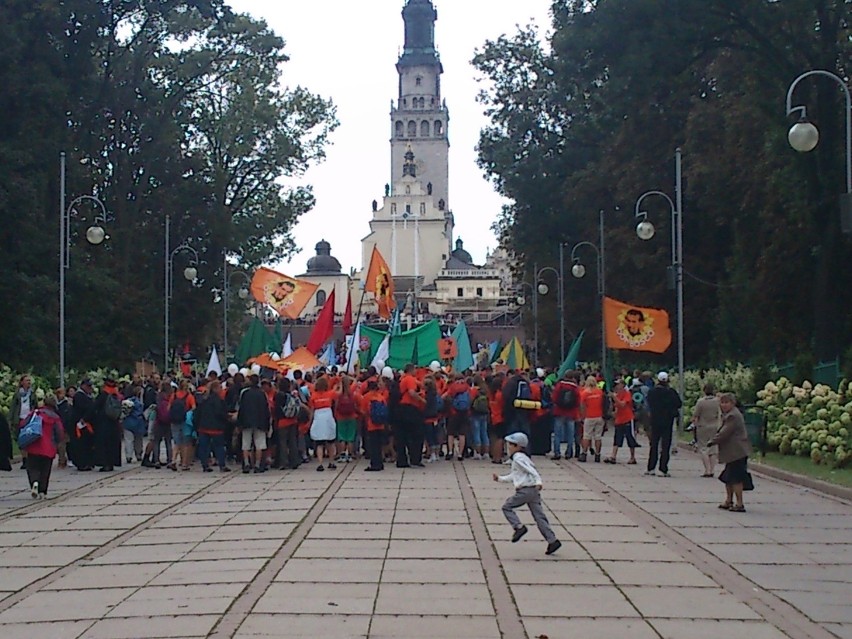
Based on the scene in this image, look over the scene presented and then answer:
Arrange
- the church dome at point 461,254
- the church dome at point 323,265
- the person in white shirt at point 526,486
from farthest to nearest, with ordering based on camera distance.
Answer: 1. the church dome at point 461,254
2. the church dome at point 323,265
3. the person in white shirt at point 526,486

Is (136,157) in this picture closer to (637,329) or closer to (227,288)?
(227,288)

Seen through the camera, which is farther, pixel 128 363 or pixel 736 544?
pixel 128 363

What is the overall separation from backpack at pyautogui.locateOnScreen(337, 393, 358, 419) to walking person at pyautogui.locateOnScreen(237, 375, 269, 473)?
1.55 metres

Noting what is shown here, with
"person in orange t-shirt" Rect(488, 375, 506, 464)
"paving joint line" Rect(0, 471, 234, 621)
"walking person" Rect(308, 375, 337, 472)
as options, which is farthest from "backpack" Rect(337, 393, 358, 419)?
"paving joint line" Rect(0, 471, 234, 621)

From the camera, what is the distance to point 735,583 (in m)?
11.4

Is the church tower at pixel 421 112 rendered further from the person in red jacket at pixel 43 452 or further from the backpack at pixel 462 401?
the person in red jacket at pixel 43 452

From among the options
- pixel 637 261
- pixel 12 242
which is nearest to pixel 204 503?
pixel 12 242

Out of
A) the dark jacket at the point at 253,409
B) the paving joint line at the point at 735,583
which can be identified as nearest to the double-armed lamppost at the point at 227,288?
the dark jacket at the point at 253,409

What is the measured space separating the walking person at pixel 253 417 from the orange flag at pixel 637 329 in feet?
42.3

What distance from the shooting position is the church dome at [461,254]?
173262mm

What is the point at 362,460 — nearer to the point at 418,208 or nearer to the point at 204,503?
the point at 204,503

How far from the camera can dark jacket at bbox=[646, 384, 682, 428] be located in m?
21.4

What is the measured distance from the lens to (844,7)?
3159 cm

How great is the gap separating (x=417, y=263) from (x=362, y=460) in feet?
439
